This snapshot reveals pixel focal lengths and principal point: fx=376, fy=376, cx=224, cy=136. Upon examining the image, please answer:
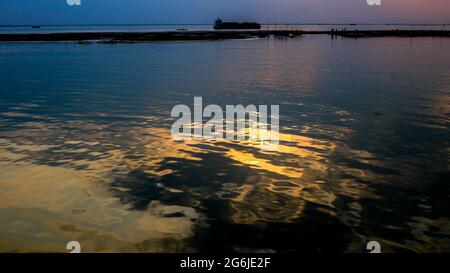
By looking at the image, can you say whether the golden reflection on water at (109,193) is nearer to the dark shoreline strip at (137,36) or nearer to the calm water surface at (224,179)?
the calm water surface at (224,179)

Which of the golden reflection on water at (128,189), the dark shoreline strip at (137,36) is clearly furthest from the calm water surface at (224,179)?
the dark shoreline strip at (137,36)

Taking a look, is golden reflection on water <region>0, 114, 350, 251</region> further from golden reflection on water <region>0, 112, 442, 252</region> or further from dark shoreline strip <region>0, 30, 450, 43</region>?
dark shoreline strip <region>0, 30, 450, 43</region>

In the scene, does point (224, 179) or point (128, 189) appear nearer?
point (128, 189)

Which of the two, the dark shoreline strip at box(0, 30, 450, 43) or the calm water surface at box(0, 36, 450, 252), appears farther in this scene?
the dark shoreline strip at box(0, 30, 450, 43)

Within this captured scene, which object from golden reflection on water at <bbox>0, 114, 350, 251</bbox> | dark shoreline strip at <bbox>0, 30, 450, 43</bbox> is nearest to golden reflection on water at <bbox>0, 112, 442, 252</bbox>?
golden reflection on water at <bbox>0, 114, 350, 251</bbox>

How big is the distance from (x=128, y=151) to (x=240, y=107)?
897cm

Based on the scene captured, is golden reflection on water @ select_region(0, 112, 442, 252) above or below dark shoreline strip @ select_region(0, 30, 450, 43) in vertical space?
below

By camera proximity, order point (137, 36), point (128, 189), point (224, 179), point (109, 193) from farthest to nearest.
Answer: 1. point (137, 36)
2. point (224, 179)
3. point (128, 189)
4. point (109, 193)

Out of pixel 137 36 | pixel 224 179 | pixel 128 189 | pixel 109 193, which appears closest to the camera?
pixel 109 193

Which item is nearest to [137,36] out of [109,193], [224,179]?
[224,179]

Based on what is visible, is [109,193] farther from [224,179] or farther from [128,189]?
[224,179]

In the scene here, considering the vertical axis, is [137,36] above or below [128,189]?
above
